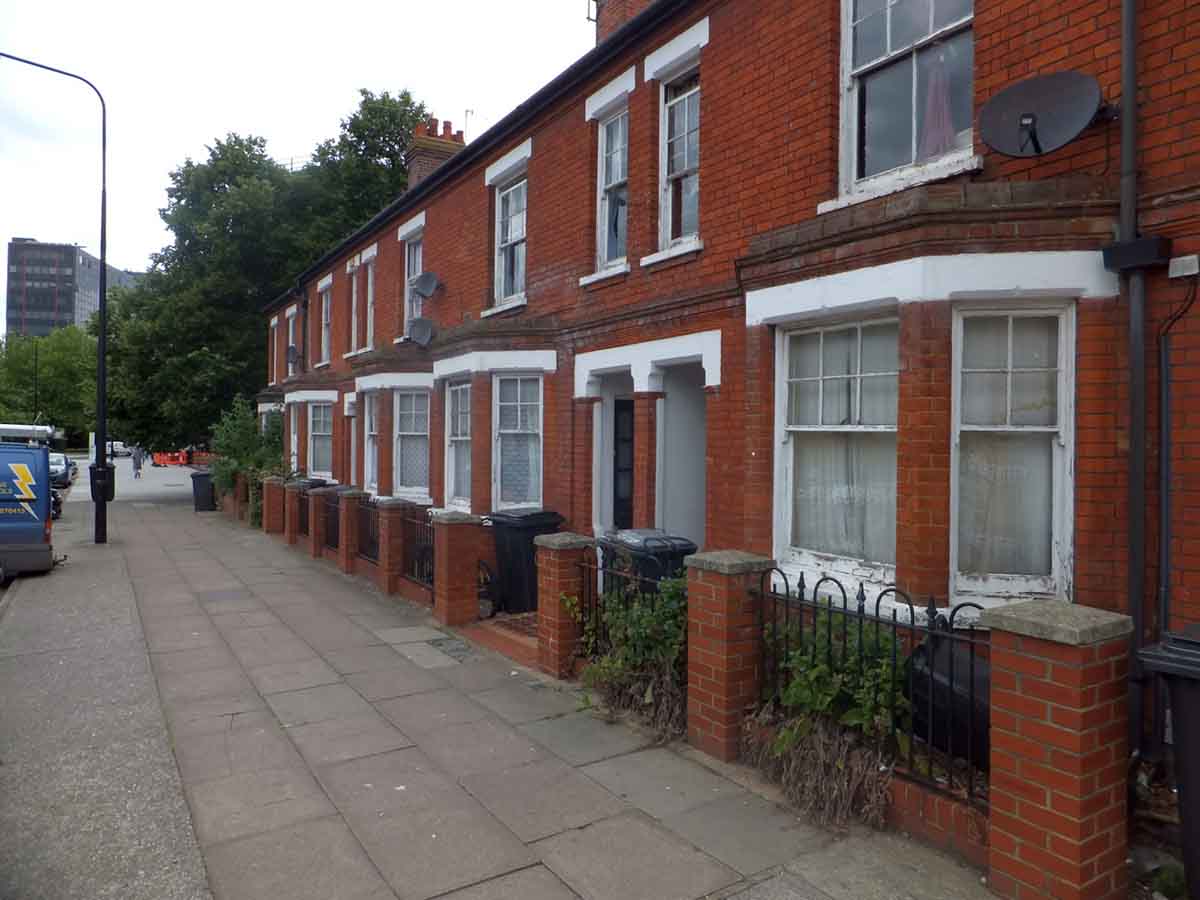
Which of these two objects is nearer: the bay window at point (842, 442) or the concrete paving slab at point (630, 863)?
the concrete paving slab at point (630, 863)

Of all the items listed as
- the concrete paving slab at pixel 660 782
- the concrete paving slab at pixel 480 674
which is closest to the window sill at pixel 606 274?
the concrete paving slab at pixel 480 674

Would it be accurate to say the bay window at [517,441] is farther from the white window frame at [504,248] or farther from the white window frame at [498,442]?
the white window frame at [504,248]

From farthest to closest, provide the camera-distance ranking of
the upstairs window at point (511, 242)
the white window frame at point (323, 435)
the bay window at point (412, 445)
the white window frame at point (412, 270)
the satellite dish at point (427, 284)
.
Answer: the white window frame at point (323, 435) → the white window frame at point (412, 270) → the bay window at point (412, 445) → the satellite dish at point (427, 284) → the upstairs window at point (511, 242)

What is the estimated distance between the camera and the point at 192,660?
7246 millimetres

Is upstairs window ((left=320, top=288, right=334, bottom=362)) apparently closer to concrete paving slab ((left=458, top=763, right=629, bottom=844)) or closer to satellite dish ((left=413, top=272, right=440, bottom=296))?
satellite dish ((left=413, top=272, right=440, bottom=296))

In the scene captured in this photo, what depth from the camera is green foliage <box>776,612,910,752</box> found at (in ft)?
13.5

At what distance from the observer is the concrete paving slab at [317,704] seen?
5.73 meters

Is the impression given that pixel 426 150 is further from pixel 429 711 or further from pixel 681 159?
pixel 429 711

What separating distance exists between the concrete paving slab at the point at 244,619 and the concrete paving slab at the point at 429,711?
10.8ft

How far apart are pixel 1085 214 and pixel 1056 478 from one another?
1.53 meters

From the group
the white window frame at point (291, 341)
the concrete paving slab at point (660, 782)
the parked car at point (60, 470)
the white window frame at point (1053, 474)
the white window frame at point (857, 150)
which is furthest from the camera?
the parked car at point (60, 470)

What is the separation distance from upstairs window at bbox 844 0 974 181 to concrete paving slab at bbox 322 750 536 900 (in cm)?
508

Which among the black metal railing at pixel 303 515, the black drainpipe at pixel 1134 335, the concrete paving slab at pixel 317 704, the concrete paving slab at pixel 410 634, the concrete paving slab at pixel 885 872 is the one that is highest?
the black drainpipe at pixel 1134 335

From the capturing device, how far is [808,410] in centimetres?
609
